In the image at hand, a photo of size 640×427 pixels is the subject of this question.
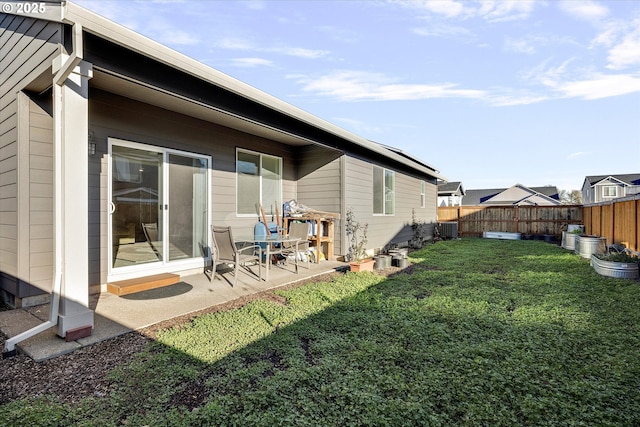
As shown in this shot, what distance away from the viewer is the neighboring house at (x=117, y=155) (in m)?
2.56

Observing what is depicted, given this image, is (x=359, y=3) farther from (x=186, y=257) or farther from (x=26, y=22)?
(x=186, y=257)

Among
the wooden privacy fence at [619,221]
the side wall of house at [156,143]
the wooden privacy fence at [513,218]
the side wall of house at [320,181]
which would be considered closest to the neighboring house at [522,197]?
the wooden privacy fence at [513,218]

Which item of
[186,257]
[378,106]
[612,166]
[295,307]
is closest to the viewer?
[295,307]

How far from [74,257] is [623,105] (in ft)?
50.7

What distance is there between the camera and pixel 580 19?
6.33 m

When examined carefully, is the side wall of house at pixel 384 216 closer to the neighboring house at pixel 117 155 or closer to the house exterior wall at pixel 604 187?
the neighboring house at pixel 117 155

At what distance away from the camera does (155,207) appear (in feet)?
14.7

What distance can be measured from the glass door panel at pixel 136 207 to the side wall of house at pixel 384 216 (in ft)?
11.6

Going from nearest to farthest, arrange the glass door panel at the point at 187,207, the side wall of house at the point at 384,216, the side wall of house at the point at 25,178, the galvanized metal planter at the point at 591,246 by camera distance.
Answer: the side wall of house at the point at 25,178, the glass door panel at the point at 187,207, the side wall of house at the point at 384,216, the galvanized metal planter at the point at 591,246

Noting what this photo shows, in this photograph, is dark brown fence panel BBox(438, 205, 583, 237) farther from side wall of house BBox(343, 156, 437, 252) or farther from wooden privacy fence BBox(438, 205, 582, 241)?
side wall of house BBox(343, 156, 437, 252)

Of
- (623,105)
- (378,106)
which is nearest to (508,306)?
(378,106)

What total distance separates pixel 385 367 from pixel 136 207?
383 cm

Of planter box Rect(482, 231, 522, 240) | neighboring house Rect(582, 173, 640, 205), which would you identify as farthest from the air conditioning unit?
neighboring house Rect(582, 173, 640, 205)

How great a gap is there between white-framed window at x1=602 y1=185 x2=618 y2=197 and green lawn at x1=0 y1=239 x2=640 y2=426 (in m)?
30.6
